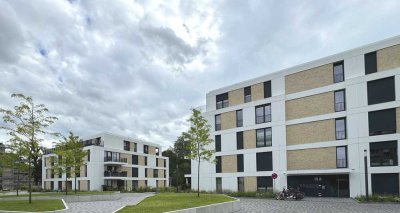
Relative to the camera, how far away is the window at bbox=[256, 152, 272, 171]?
132 ft

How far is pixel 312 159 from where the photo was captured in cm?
3650

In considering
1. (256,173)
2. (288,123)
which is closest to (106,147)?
(256,173)

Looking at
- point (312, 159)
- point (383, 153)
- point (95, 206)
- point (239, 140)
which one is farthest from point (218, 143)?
point (95, 206)

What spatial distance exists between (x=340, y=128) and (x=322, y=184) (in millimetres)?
5605

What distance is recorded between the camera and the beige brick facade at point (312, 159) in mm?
35031

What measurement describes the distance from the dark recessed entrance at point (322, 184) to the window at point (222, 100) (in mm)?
12917

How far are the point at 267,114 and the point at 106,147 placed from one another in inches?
1377

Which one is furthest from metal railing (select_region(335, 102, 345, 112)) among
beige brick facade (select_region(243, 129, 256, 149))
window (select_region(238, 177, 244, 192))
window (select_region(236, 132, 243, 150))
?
window (select_region(238, 177, 244, 192))

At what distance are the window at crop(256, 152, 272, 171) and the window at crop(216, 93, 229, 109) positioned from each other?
27.4 feet

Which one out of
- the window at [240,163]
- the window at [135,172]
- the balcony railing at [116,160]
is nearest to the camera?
the window at [240,163]

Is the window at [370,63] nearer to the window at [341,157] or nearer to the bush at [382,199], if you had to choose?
the window at [341,157]

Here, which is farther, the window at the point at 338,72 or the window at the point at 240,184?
the window at the point at 240,184

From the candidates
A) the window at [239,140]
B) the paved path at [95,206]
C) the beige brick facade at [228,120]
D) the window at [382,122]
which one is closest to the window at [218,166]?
the window at [239,140]

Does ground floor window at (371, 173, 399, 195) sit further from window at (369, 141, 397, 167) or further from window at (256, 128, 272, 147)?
window at (256, 128, 272, 147)
